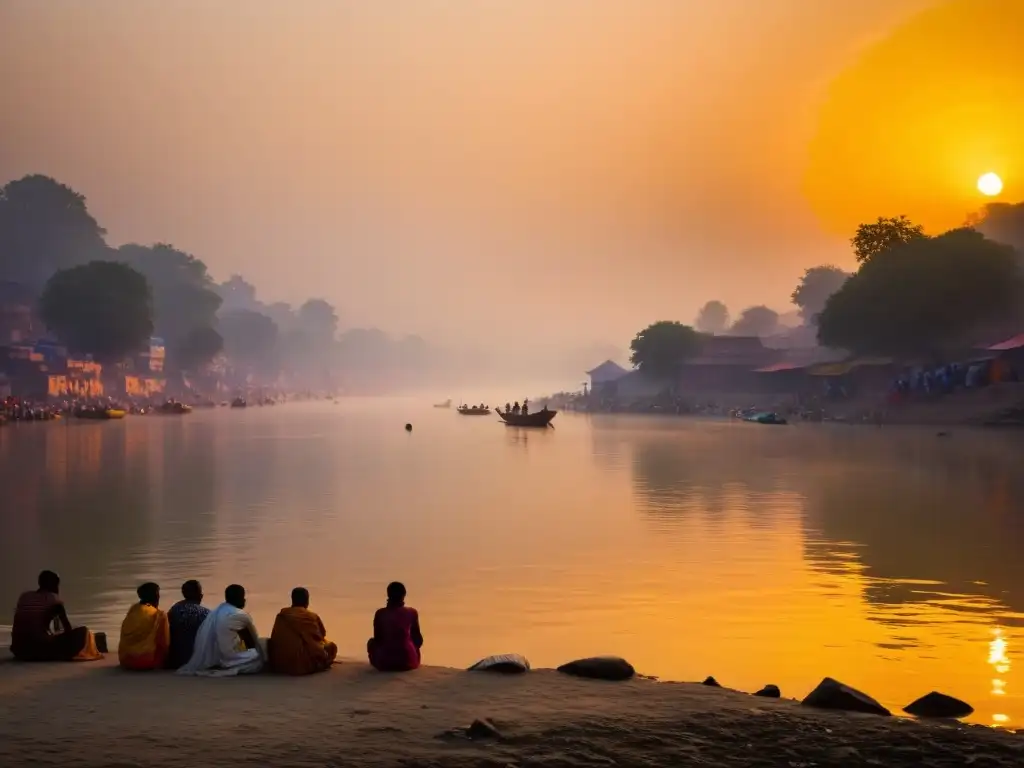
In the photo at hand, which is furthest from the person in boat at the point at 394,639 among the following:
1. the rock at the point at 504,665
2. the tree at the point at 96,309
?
the tree at the point at 96,309

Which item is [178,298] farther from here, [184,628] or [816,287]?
[184,628]

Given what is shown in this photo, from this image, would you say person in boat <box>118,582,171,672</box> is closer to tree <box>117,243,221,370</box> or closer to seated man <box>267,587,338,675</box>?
seated man <box>267,587,338,675</box>

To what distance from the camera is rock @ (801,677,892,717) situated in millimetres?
9250

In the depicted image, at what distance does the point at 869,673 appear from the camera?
11.6 metres

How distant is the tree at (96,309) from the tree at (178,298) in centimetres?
3424

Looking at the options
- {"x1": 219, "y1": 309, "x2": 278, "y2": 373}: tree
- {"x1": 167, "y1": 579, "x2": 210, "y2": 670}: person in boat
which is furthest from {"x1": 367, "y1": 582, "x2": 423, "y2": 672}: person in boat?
{"x1": 219, "y1": 309, "x2": 278, "y2": 373}: tree

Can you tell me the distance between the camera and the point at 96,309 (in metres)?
98.1

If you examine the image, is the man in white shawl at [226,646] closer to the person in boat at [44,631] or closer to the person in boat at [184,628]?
the person in boat at [184,628]

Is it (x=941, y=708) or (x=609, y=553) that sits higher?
(x=609, y=553)

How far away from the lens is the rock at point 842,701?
9.25m

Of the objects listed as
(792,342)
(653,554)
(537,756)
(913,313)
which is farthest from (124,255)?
(537,756)

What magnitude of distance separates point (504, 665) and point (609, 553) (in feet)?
33.8

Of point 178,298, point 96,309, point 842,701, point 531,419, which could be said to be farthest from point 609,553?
point 178,298

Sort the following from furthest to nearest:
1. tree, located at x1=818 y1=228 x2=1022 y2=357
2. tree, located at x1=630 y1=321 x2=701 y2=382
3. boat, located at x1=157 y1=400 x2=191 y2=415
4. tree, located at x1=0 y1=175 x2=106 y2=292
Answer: tree, located at x1=0 y1=175 x2=106 y2=292 < tree, located at x1=630 y1=321 x2=701 y2=382 < boat, located at x1=157 y1=400 x2=191 y2=415 < tree, located at x1=818 y1=228 x2=1022 y2=357
